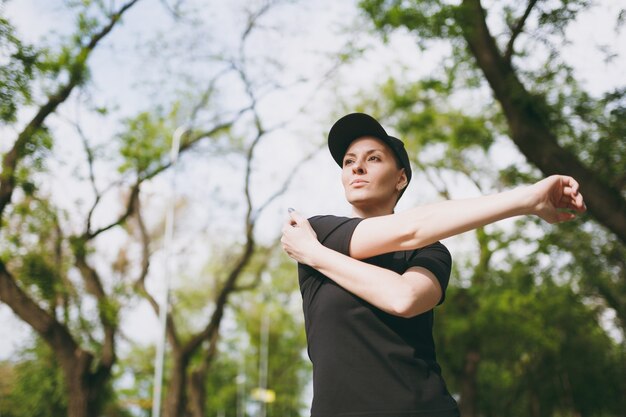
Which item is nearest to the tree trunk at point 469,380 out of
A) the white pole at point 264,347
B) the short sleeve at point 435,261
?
the white pole at point 264,347

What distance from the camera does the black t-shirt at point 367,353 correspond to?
1637 mm

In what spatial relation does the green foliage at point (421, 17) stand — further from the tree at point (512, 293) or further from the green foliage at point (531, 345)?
the green foliage at point (531, 345)

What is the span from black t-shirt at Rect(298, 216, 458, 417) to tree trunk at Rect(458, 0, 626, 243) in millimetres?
6631

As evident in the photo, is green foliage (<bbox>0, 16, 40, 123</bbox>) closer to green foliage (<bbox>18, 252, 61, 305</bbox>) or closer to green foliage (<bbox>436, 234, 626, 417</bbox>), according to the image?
green foliage (<bbox>18, 252, 61, 305</bbox>)

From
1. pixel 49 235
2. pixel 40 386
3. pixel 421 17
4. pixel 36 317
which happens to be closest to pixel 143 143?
pixel 49 235

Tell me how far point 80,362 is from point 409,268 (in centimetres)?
1069

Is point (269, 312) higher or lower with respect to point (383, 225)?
higher

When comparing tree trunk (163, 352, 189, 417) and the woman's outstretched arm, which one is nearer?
the woman's outstretched arm

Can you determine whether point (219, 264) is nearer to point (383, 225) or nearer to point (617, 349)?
point (617, 349)

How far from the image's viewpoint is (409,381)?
5.43 feet

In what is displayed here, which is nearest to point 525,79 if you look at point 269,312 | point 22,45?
point 22,45

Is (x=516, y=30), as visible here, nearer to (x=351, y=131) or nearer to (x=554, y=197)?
(x=351, y=131)

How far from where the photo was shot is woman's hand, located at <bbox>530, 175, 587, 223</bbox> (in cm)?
163

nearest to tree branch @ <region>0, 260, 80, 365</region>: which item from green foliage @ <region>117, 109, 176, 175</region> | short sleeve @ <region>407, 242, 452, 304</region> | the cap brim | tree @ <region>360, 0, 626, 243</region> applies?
green foliage @ <region>117, 109, 176, 175</region>
